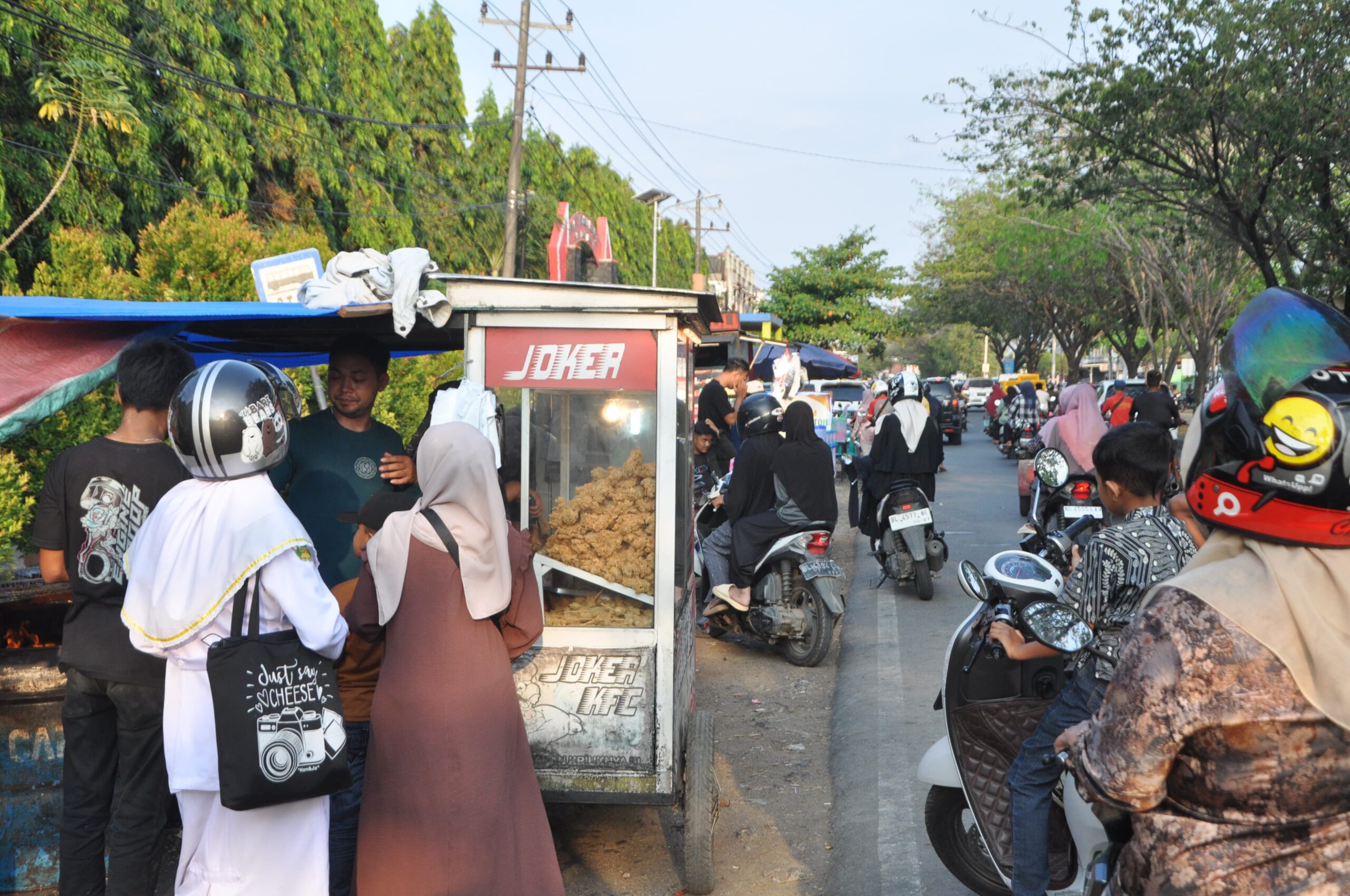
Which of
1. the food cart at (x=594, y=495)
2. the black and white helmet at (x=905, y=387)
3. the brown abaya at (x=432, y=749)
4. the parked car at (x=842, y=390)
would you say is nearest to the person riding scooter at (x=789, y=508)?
the black and white helmet at (x=905, y=387)

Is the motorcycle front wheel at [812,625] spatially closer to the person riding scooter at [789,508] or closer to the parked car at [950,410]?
the person riding scooter at [789,508]

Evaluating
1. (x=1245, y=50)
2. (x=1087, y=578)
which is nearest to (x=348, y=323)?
(x=1087, y=578)

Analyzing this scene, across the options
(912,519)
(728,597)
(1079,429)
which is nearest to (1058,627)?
(728,597)

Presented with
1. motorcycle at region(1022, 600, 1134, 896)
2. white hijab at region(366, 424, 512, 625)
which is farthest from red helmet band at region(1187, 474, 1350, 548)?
white hijab at region(366, 424, 512, 625)

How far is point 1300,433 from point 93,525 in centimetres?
318

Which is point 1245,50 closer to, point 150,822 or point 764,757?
point 764,757

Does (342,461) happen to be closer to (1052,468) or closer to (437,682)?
(437,682)

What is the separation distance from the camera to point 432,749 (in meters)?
2.94

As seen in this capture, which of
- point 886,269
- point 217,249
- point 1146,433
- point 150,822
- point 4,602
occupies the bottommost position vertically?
point 150,822

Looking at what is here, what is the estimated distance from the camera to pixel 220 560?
103 inches

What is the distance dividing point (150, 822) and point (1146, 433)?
314cm

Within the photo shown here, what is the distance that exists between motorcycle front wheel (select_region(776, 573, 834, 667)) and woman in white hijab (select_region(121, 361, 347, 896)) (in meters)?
4.67

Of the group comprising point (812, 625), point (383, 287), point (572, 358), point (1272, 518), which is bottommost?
point (812, 625)

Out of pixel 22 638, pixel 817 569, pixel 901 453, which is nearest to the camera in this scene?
pixel 22 638
